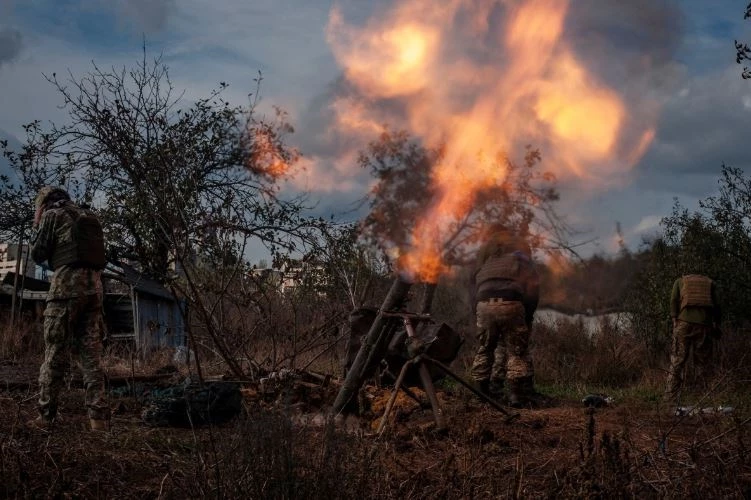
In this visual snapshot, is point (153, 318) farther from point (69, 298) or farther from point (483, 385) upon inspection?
point (69, 298)

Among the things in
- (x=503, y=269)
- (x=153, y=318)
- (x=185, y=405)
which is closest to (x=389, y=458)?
(x=185, y=405)

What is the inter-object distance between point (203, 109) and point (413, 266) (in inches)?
330

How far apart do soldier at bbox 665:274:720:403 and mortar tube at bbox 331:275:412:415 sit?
210 inches

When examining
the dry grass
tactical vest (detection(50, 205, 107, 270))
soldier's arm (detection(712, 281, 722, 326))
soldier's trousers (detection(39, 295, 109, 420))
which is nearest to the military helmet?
tactical vest (detection(50, 205, 107, 270))

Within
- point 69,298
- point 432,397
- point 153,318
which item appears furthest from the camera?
point 153,318

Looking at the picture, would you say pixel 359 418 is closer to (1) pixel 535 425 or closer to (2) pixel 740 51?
(1) pixel 535 425

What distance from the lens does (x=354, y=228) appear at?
10.6 meters

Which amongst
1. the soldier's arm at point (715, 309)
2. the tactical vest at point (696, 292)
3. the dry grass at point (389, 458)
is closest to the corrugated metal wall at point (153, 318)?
the dry grass at point (389, 458)

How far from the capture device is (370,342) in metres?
6.14

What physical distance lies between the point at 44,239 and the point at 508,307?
496 cm

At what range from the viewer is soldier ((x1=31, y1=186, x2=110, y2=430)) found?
22.0 feet

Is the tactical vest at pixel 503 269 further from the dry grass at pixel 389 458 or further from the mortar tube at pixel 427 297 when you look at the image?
the dry grass at pixel 389 458

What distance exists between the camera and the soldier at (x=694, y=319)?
986 cm

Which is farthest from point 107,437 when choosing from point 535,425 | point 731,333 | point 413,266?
point 731,333
